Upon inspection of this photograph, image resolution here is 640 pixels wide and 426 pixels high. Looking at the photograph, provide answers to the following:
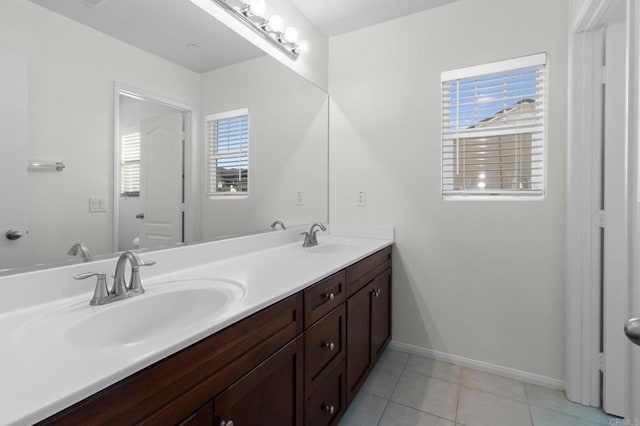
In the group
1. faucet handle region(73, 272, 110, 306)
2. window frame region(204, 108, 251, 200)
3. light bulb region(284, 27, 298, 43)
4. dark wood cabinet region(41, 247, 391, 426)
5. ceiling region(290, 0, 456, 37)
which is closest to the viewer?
dark wood cabinet region(41, 247, 391, 426)

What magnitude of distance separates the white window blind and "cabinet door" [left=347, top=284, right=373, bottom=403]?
109 centimetres

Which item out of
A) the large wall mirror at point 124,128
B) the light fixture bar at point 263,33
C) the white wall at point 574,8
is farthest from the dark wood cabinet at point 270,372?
the white wall at point 574,8

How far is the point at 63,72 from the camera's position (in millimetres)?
974

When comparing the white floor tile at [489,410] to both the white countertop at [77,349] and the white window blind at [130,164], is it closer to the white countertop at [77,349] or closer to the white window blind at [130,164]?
the white countertop at [77,349]

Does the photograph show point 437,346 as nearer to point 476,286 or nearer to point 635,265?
point 476,286

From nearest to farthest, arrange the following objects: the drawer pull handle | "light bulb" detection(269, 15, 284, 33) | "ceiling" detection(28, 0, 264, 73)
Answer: "ceiling" detection(28, 0, 264, 73), the drawer pull handle, "light bulb" detection(269, 15, 284, 33)

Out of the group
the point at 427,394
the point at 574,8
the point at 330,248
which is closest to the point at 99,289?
the point at 330,248

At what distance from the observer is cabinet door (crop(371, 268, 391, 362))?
6.27 feet

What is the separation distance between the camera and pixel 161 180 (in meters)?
1.30

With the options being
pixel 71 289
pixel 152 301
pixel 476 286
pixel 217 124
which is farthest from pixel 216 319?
pixel 476 286

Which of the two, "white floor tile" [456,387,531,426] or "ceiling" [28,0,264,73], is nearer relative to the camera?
"ceiling" [28,0,264,73]

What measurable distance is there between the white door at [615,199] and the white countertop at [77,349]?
143cm

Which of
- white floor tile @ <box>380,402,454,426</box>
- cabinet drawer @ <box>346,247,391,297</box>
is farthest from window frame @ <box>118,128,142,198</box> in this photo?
white floor tile @ <box>380,402,454,426</box>

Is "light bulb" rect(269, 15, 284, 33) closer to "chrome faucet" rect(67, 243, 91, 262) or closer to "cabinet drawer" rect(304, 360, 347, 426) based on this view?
"chrome faucet" rect(67, 243, 91, 262)
